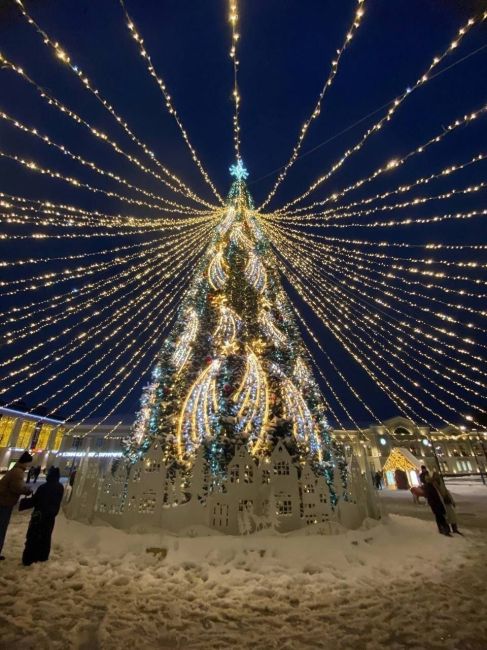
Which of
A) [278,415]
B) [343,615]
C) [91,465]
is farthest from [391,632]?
[91,465]

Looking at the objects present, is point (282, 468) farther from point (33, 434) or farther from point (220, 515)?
point (33, 434)

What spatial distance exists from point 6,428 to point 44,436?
5998 mm

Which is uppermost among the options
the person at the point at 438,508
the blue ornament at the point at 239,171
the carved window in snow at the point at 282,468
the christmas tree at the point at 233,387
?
the blue ornament at the point at 239,171

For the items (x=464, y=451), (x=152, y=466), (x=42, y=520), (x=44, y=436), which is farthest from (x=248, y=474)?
(x=464, y=451)

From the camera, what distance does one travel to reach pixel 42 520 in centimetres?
424

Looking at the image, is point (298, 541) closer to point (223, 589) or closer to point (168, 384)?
point (223, 589)

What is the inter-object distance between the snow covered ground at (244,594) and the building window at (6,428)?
2932 centimetres

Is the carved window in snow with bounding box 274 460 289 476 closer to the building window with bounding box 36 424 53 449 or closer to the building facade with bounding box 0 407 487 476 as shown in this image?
the building facade with bounding box 0 407 487 476

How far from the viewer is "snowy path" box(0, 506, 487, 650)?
94.6 inches

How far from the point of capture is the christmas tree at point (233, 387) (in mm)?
7367

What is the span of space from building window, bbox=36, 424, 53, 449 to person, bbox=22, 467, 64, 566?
35.0 metres

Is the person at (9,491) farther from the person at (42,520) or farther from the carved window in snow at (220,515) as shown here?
the carved window in snow at (220,515)

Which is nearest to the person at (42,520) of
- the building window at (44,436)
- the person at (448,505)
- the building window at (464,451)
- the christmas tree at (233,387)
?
the christmas tree at (233,387)

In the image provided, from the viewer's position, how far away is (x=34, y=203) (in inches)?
250
